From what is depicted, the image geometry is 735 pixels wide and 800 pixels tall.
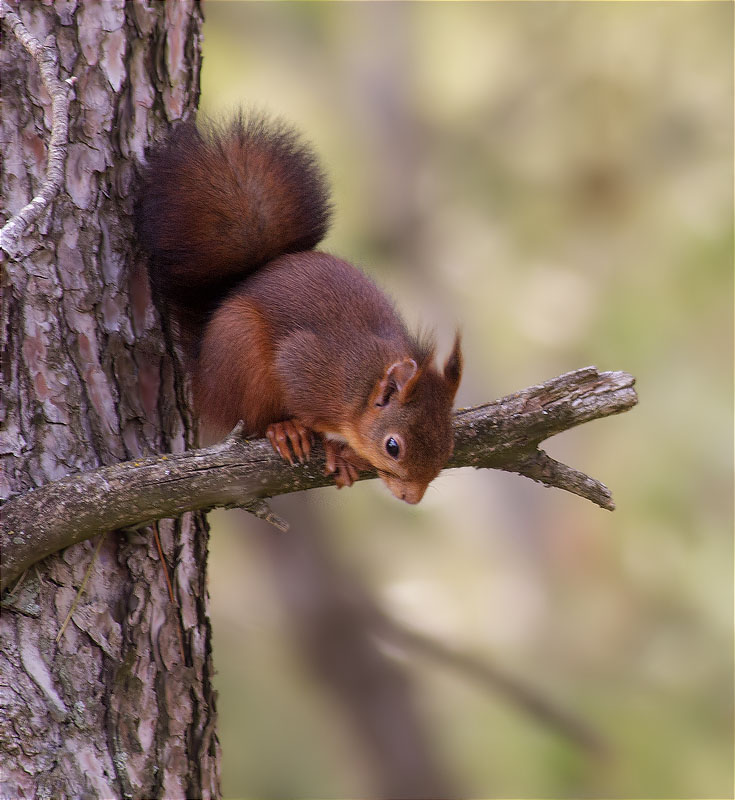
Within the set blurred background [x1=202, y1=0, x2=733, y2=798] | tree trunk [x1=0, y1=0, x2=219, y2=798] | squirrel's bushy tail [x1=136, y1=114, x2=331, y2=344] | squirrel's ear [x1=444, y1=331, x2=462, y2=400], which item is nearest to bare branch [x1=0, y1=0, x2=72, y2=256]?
tree trunk [x1=0, y1=0, x2=219, y2=798]

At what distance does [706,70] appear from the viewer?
241 inches

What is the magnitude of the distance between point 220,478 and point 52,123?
0.91 meters

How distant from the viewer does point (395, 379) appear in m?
2.74

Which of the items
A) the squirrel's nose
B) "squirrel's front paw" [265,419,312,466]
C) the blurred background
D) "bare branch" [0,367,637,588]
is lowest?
"bare branch" [0,367,637,588]

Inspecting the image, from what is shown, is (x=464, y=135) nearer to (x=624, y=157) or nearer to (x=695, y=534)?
(x=624, y=157)

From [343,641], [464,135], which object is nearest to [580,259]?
[464,135]

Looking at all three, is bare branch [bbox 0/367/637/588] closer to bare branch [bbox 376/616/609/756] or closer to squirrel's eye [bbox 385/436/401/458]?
squirrel's eye [bbox 385/436/401/458]

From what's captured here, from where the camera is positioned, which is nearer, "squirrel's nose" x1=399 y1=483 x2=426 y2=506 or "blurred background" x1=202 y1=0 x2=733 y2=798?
"squirrel's nose" x1=399 y1=483 x2=426 y2=506

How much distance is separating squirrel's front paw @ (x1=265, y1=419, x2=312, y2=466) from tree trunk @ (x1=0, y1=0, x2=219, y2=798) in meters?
0.24

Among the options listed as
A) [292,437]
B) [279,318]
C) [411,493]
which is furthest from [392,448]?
[279,318]

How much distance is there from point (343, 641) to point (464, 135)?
3.35m

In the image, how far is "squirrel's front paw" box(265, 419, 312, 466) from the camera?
2.48 m

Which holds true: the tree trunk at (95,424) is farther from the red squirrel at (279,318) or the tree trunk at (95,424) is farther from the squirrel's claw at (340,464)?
the squirrel's claw at (340,464)

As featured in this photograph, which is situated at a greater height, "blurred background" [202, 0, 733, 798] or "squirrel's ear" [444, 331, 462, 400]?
"blurred background" [202, 0, 733, 798]
